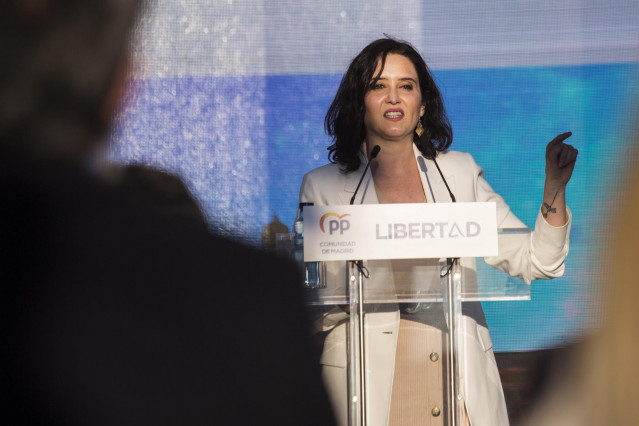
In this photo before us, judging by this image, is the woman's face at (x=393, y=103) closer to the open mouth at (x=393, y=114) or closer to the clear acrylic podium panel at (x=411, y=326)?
the open mouth at (x=393, y=114)

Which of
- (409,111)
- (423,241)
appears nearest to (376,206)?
(423,241)

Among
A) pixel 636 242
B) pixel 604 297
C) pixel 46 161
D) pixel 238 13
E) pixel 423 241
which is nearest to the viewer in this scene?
pixel 46 161

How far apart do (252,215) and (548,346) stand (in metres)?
1.03

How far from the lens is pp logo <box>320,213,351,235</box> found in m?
1.64

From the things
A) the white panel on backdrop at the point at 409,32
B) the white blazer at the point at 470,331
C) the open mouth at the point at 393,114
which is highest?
the white panel on backdrop at the point at 409,32

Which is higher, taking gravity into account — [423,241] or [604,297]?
[423,241]

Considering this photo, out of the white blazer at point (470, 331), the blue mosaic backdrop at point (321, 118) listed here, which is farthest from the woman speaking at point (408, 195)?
the blue mosaic backdrop at point (321, 118)

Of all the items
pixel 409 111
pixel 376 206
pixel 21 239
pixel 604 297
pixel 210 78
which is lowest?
pixel 604 297

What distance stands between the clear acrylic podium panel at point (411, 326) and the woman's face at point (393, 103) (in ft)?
1.83

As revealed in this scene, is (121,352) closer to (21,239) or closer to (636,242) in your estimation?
(21,239)

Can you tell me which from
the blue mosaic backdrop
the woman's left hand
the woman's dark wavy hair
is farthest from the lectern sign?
the blue mosaic backdrop

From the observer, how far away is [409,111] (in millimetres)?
2100

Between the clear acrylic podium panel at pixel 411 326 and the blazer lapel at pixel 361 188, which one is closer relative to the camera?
the clear acrylic podium panel at pixel 411 326

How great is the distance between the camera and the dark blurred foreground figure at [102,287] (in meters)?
0.32
